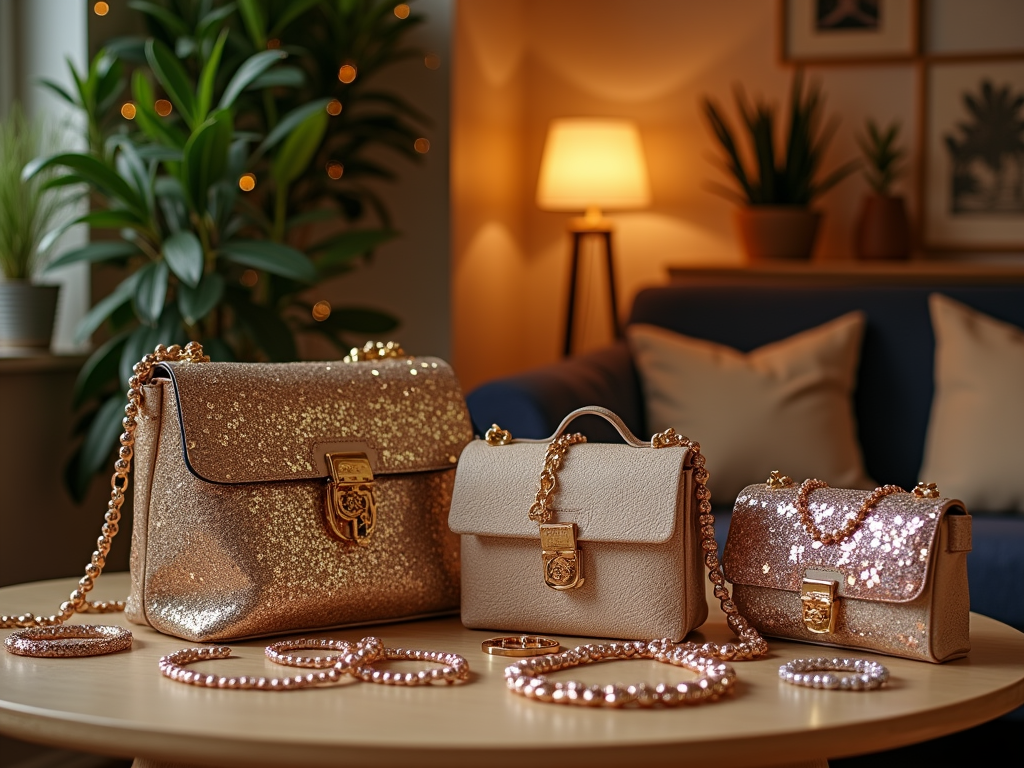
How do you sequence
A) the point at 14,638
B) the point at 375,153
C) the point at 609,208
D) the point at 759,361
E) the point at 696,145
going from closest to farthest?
1. the point at 14,638
2. the point at 759,361
3. the point at 375,153
4. the point at 609,208
5. the point at 696,145

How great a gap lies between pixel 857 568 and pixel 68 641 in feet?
2.24

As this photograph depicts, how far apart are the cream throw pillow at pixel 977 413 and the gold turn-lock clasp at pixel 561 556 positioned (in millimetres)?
1463

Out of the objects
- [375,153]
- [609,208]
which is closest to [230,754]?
[375,153]

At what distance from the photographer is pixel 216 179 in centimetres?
216

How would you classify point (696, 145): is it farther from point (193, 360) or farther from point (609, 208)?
point (193, 360)

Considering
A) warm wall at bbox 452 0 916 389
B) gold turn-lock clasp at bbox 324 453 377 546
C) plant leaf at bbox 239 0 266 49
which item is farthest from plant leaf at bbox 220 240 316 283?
warm wall at bbox 452 0 916 389

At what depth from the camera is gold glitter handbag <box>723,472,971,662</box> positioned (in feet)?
3.35

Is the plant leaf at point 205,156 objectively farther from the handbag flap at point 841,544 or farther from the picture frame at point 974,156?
the picture frame at point 974,156

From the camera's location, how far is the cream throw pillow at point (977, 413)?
2361 mm

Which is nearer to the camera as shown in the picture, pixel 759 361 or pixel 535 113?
pixel 759 361

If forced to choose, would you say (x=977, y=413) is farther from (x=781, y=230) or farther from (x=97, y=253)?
(x=97, y=253)

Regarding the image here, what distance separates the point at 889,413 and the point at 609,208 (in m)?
1.29

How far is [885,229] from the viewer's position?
350cm

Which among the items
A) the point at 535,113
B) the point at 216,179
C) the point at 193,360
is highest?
the point at 535,113
